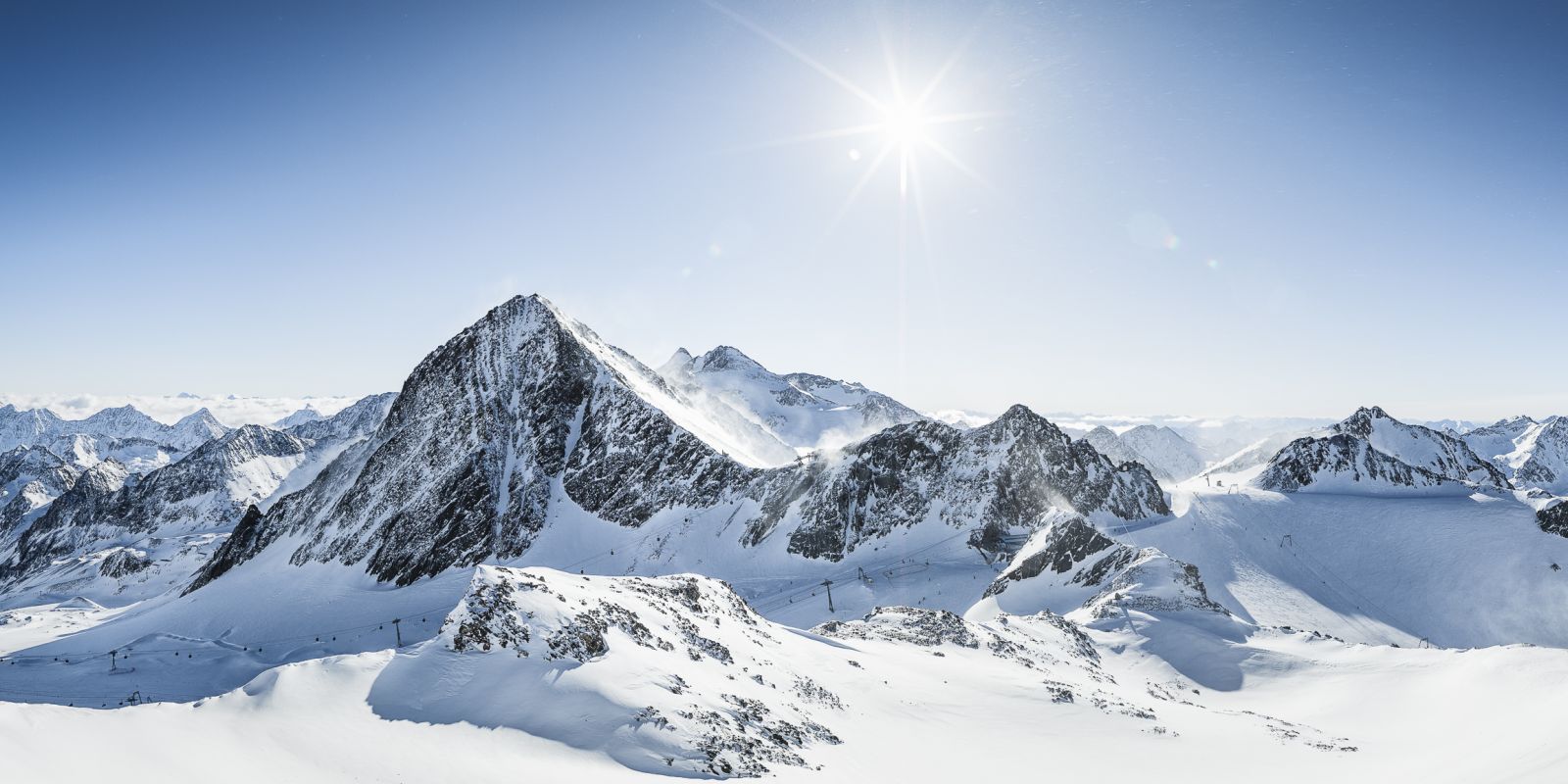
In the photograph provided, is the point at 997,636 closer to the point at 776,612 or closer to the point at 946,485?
the point at 776,612

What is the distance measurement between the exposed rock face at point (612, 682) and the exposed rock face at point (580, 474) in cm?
6242

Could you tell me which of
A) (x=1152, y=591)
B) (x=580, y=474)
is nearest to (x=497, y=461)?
(x=580, y=474)

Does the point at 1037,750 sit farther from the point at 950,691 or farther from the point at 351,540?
the point at 351,540

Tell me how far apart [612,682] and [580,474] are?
94284 mm

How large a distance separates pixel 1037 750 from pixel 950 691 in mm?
6294

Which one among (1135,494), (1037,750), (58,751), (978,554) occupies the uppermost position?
(1135,494)

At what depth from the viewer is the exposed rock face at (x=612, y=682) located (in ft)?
60.5

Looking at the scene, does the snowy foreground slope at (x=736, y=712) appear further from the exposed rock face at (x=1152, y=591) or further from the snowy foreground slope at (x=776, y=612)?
the exposed rock face at (x=1152, y=591)

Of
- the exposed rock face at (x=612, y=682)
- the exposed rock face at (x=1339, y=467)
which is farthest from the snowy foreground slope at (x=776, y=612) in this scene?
the exposed rock face at (x=1339, y=467)

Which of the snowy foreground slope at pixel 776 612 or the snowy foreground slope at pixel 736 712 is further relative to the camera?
the snowy foreground slope at pixel 776 612

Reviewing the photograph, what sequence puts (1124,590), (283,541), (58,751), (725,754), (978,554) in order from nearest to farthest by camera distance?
(58,751) < (725,754) < (1124,590) < (978,554) < (283,541)

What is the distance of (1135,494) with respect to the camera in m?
107

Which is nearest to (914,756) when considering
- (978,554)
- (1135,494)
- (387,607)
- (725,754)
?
(725,754)

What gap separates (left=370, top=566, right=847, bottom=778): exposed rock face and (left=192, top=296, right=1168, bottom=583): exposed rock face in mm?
62419
